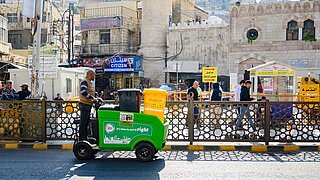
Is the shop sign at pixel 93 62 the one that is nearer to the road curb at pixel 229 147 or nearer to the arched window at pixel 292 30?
the arched window at pixel 292 30

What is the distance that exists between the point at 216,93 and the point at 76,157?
6240 millimetres

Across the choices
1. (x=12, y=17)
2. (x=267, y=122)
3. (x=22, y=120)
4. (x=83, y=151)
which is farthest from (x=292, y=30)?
(x=12, y=17)

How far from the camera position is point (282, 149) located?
986 cm

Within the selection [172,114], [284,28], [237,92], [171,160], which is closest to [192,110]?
[172,114]

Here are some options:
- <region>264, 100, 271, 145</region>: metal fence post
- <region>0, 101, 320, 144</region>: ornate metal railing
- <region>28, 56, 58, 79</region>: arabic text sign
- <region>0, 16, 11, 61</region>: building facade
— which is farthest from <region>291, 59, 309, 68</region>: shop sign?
<region>0, 16, 11, 61</region>: building facade

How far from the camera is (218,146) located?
10.0 metres

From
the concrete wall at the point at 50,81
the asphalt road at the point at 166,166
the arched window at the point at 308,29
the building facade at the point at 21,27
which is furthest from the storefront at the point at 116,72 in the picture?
the asphalt road at the point at 166,166

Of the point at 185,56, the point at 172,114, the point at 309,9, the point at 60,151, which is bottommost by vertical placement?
the point at 60,151

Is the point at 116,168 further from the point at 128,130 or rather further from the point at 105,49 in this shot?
the point at 105,49

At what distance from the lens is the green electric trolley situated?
8219 mm

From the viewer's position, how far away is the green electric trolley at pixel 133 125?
27.0ft

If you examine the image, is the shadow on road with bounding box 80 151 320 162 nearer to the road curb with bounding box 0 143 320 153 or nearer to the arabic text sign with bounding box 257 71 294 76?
the road curb with bounding box 0 143 320 153

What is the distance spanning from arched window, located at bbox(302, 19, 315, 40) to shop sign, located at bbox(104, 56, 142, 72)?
13363 mm

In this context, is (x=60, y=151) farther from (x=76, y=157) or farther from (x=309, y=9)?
(x=309, y=9)
